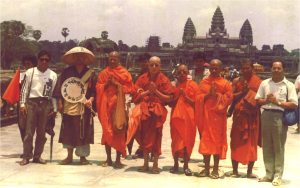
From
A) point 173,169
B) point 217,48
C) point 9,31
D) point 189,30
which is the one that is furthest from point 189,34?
point 173,169

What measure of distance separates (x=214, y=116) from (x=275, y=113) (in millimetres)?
788

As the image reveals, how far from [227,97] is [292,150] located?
2.99m

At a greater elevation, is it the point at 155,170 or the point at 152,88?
the point at 152,88

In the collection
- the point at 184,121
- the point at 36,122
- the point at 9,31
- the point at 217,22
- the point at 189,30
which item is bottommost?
the point at 36,122

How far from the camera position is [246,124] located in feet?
18.0

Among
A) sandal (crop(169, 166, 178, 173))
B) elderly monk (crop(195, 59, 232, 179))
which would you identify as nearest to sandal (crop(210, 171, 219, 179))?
elderly monk (crop(195, 59, 232, 179))

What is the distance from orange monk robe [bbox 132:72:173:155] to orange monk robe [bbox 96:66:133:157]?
0.32m

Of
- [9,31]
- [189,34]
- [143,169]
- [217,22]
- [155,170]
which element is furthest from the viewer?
[217,22]

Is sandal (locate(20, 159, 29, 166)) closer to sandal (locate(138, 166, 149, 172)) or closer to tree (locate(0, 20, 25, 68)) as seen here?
sandal (locate(138, 166, 149, 172))

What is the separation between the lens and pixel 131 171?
579 centimetres

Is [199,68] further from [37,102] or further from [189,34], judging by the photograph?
[189,34]

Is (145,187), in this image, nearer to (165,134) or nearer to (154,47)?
(165,134)

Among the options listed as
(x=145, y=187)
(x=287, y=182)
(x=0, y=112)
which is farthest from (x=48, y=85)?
(x=0, y=112)

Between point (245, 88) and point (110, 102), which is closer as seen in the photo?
point (245, 88)
